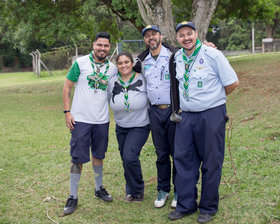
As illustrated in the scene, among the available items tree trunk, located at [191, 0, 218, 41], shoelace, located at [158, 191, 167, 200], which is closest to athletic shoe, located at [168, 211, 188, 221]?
shoelace, located at [158, 191, 167, 200]

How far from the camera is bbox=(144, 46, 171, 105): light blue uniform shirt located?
4449mm

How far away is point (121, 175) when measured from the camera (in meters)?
6.18

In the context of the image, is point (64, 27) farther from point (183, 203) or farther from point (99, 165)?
point (183, 203)

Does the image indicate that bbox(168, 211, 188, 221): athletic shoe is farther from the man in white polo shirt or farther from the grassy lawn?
the man in white polo shirt

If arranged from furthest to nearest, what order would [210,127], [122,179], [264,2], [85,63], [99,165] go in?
1. [264,2]
2. [122,179]
3. [99,165]
4. [85,63]
5. [210,127]

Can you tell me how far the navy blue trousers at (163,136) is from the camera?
4.51m

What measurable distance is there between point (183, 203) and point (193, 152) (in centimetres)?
60

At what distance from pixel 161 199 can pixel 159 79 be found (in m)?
1.52

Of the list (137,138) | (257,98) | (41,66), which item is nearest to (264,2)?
(257,98)

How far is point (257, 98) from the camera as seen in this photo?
1048 cm

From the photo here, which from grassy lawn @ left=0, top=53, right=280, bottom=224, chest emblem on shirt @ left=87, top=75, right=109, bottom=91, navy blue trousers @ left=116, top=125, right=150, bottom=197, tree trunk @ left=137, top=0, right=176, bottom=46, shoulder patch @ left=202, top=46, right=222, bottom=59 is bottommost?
grassy lawn @ left=0, top=53, right=280, bottom=224

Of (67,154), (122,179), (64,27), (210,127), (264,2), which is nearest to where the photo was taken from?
(210,127)

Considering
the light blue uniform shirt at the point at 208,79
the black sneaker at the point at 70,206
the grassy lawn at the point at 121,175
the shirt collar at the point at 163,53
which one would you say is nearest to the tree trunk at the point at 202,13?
the grassy lawn at the point at 121,175

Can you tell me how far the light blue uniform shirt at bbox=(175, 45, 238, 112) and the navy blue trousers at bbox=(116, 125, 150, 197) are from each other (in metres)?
0.92
